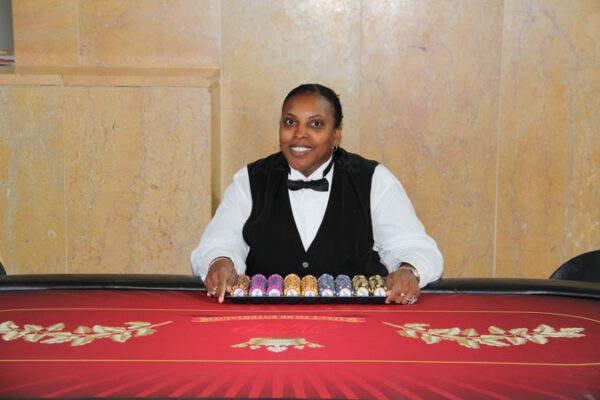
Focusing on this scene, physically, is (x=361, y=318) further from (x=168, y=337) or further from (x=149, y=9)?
(x=149, y=9)

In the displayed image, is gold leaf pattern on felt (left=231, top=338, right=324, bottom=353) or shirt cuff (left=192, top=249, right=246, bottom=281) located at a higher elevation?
shirt cuff (left=192, top=249, right=246, bottom=281)

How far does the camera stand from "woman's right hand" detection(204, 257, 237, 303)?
167 cm

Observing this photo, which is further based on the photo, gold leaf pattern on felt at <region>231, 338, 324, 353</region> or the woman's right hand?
the woman's right hand

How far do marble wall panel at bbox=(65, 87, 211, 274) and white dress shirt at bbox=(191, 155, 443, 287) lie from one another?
2.88ft

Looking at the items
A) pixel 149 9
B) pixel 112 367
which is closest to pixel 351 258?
pixel 112 367

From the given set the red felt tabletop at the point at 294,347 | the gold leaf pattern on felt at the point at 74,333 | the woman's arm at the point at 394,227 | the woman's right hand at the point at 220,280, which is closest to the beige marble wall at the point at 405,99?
the woman's arm at the point at 394,227

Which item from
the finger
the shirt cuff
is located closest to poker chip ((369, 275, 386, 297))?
the finger

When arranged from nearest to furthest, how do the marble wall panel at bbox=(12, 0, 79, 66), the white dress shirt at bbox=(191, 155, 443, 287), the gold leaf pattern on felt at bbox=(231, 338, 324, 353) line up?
the gold leaf pattern on felt at bbox=(231, 338, 324, 353) → the white dress shirt at bbox=(191, 155, 443, 287) → the marble wall panel at bbox=(12, 0, 79, 66)

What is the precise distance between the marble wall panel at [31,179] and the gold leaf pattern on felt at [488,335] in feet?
7.58

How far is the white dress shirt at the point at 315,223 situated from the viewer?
2.09 metres

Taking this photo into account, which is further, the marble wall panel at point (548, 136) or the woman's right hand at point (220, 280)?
the marble wall panel at point (548, 136)

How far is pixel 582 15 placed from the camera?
346cm

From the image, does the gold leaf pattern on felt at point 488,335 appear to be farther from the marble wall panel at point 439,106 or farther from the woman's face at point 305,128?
the marble wall panel at point 439,106

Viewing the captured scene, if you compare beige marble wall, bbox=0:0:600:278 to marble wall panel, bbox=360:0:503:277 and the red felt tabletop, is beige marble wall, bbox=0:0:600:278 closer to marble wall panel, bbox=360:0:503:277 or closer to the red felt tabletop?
marble wall panel, bbox=360:0:503:277
